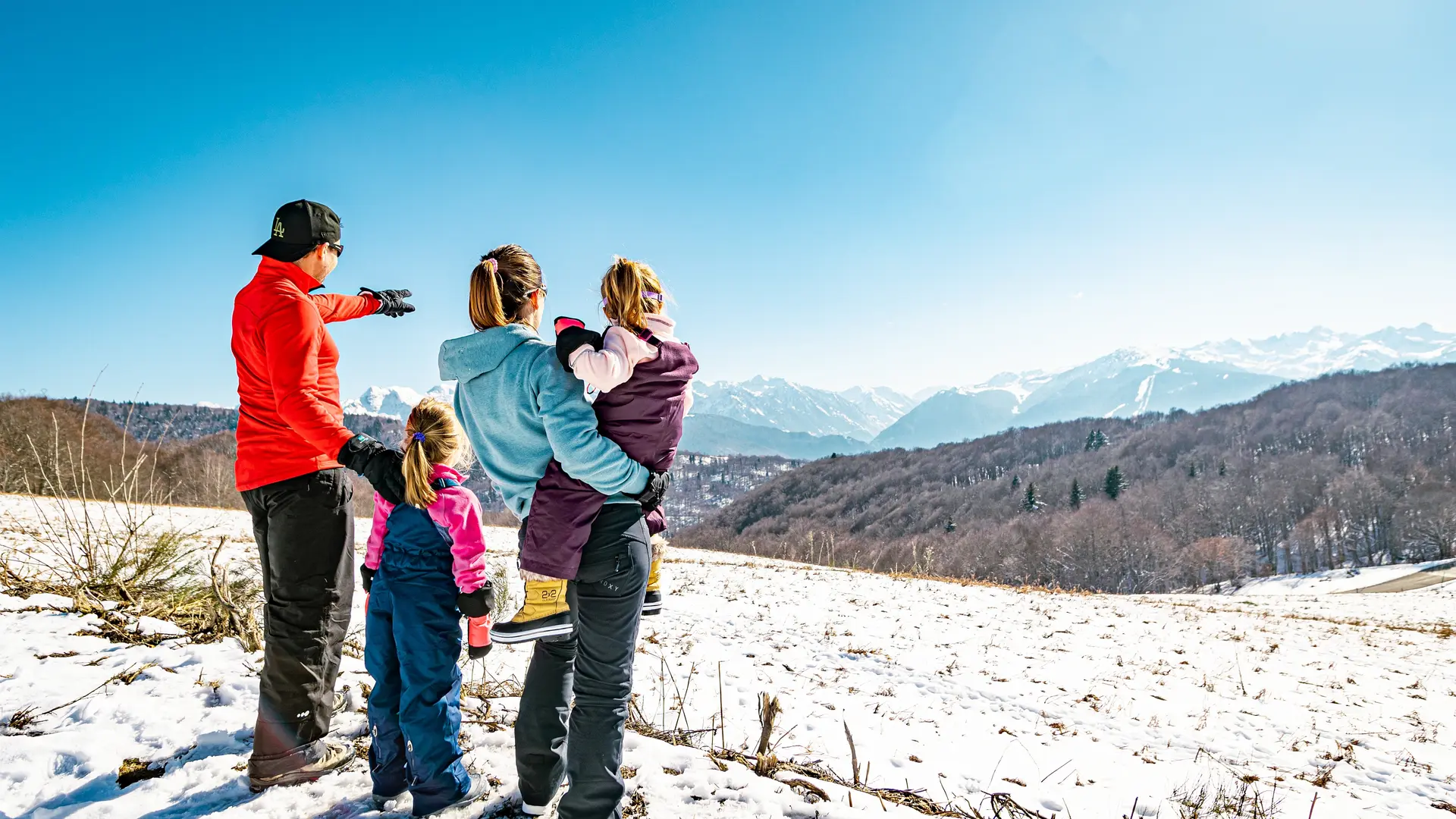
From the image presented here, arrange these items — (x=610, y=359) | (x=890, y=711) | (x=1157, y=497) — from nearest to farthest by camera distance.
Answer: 1. (x=610, y=359)
2. (x=890, y=711)
3. (x=1157, y=497)

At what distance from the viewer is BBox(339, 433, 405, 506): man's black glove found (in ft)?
8.54

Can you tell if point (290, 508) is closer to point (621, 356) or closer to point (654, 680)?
point (621, 356)

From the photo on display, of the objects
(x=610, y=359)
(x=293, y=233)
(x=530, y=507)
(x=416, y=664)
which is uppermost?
(x=293, y=233)

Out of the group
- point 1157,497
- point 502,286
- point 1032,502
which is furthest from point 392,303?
point 1157,497

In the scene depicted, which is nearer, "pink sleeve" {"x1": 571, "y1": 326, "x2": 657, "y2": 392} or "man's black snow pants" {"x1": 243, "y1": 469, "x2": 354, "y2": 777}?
"pink sleeve" {"x1": 571, "y1": 326, "x2": 657, "y2": 392}

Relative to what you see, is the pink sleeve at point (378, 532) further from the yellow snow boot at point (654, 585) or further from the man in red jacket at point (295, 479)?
the yellow snow boot at point (654, 585)

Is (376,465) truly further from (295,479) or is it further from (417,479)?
(295,479)

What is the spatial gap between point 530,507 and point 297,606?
1.28 meters

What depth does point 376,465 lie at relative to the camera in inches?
103

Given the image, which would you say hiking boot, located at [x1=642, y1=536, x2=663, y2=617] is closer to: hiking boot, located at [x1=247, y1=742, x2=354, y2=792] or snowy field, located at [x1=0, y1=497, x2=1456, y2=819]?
snowy field, located at [x1=0, y1=497, x2=1456, y2=819]

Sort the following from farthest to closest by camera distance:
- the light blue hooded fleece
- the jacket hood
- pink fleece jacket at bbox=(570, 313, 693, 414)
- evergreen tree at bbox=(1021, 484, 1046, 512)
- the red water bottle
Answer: evergreen tree at bbox=(1021, 484, 1046, 512), the red water bottle, the jacket hood, the light blue hooded fleece, pink fleece jacket at bbox=(570, 313, 693, 414)

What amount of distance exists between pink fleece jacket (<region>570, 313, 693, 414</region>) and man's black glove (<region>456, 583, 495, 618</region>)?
105 cm

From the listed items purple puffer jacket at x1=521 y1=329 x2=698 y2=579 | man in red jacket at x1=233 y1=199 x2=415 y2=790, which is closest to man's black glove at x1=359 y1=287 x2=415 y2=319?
man in red jacket at x1=233 y1=199 x2=415 y2=790

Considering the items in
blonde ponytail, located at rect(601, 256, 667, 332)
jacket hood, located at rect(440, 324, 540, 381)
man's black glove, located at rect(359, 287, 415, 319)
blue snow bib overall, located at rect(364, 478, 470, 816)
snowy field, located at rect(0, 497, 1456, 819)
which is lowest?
snowy field, located at rect(0, 497, 1456, 819)
